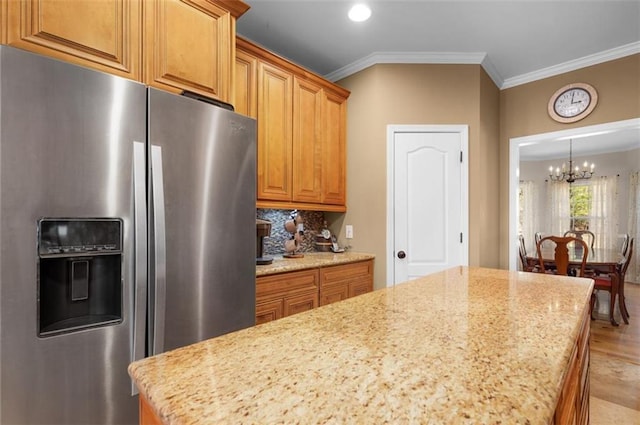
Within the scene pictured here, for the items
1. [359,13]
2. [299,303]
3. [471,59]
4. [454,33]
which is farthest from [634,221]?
[299,303]

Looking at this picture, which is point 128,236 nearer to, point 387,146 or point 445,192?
point 387,146

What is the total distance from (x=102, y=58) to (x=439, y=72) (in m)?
2.63

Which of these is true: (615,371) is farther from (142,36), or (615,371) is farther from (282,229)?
(142,36)

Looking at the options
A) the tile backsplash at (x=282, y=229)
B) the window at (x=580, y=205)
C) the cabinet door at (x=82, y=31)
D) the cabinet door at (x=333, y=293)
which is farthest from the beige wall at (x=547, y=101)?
the window at (x=580, y=205)

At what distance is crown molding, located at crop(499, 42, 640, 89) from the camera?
275cm

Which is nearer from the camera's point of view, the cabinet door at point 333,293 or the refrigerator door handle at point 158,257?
the refrigerator door handle at point 158,257

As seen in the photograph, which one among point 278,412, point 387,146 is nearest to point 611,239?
point 387,146

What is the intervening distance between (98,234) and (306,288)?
142cm

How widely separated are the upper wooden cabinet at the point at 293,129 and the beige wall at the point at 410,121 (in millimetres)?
217

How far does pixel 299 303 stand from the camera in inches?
89.6

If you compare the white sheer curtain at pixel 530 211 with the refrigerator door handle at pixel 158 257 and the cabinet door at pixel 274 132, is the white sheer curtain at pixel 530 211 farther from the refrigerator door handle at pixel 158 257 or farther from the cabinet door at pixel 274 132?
the refrigerator door handle at pixel 158 257

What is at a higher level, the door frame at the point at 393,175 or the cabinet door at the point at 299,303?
the door frame at the point at 393,175

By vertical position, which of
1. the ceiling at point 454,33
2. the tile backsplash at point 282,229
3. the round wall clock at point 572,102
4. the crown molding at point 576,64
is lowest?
the tile backsplash at point 282,229

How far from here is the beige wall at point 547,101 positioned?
9.08ft
